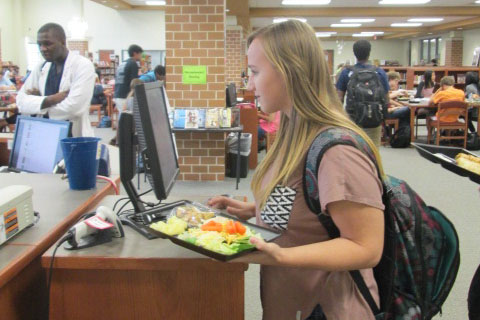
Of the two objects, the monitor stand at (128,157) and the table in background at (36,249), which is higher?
the monitor stand at (128,157)

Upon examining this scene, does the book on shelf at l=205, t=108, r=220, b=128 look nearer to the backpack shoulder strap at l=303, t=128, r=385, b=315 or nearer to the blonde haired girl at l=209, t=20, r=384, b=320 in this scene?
the blonde haired girl at l=209, t=20, r=384, b=320

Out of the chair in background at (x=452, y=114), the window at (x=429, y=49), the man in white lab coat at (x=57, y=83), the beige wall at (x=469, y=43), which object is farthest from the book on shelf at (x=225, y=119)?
the window at (x=429, y=49)

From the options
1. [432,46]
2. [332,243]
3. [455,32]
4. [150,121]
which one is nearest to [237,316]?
[332,243]

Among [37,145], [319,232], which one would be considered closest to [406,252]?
[319,232]

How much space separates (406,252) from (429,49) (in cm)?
2328

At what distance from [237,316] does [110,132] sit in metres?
8.70

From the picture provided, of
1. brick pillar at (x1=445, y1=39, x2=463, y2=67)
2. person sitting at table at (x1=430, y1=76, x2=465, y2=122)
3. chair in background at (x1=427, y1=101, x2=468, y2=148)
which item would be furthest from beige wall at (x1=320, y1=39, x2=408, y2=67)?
chair in background at (x1=427, y1=101, x2=468, y2=148)

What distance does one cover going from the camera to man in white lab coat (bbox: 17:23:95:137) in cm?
294

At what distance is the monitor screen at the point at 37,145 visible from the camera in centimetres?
229

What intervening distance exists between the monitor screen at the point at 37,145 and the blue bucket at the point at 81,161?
0.39 m

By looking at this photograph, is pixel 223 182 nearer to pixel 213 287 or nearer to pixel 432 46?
pixel 213 287

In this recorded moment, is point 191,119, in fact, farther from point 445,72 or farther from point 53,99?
point 445,72

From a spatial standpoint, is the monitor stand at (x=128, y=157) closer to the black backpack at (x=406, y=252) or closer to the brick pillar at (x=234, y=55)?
the black backpack at (x=406, y=252)

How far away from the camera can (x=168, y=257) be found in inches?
50.6
